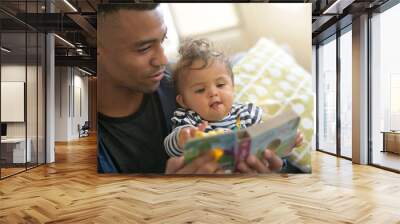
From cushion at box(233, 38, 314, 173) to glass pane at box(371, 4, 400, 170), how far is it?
187 centimetres

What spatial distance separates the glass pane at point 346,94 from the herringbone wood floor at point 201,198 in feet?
6.42

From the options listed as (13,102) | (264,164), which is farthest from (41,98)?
(264,164)

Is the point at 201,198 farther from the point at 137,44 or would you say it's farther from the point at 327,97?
the point at 327,97

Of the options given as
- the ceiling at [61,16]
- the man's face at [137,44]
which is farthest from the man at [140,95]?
the ceiling at [61,16]

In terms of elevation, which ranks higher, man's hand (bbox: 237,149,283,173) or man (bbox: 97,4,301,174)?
man (bbox: 97,4,301,174)

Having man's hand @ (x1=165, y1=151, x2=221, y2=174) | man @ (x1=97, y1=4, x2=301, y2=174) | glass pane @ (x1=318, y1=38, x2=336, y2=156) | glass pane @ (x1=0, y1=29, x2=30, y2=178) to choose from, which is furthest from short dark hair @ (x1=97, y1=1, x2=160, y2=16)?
glass pane @ (x1=318, y1=38, x2=336, y2=156)

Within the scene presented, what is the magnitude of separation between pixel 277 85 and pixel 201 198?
2770 millimetres

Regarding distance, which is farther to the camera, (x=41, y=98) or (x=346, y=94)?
(x=346, y=94)

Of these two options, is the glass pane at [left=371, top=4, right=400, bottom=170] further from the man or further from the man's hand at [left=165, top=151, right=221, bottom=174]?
the man's hand at [left=165, top=151, right=221, bottom=174]

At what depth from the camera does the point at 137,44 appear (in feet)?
22.3

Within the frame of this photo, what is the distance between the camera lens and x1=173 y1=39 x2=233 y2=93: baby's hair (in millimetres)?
6777

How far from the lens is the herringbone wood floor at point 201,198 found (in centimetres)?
409

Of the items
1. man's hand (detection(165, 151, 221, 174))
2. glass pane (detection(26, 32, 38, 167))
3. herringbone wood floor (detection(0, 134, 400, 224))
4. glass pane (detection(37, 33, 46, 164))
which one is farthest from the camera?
glass pane (detection(37, 33, 46, 164))

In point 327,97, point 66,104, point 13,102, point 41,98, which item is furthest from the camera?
point 66,104
